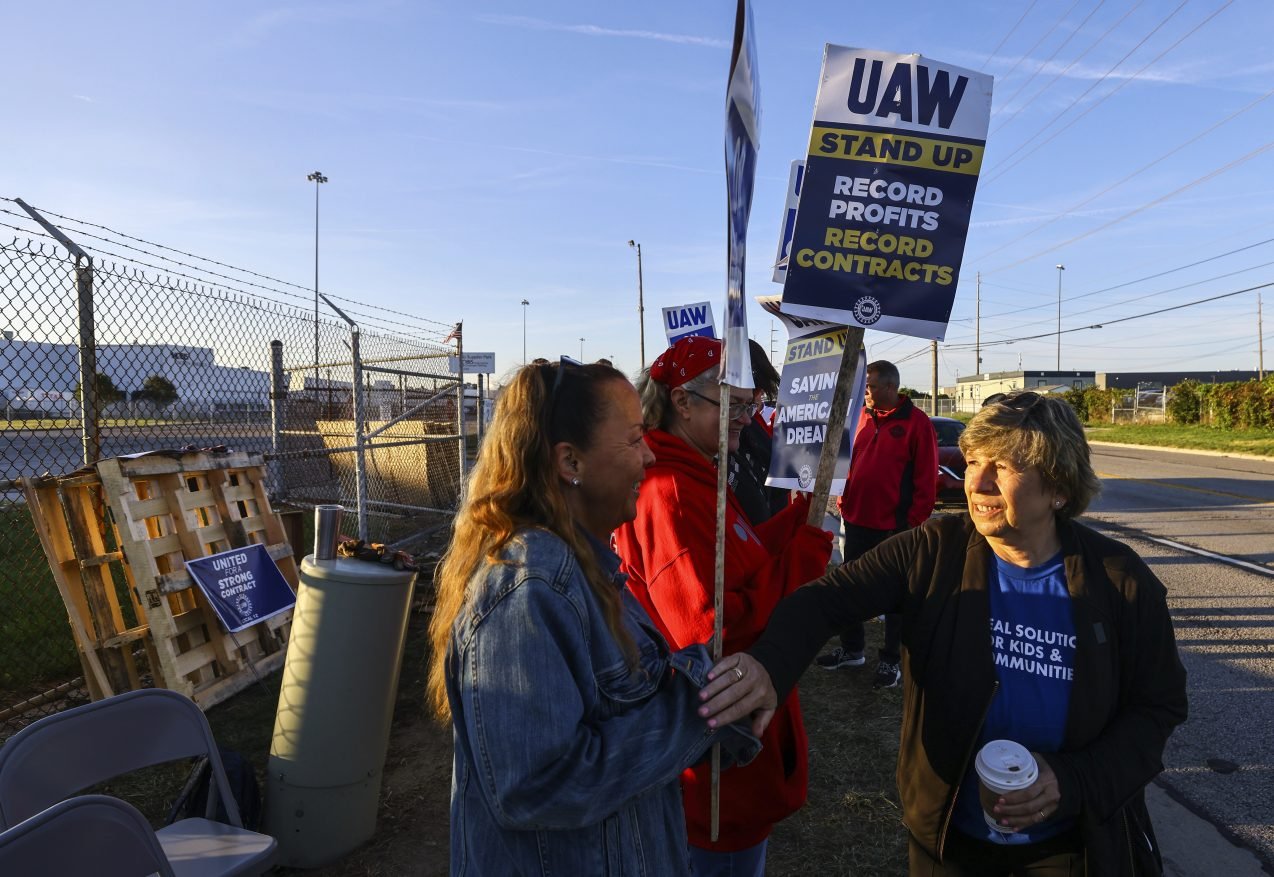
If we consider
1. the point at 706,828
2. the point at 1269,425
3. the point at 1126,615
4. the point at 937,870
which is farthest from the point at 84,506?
the point at 1269,425

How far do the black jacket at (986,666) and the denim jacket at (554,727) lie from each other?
546 millimetres

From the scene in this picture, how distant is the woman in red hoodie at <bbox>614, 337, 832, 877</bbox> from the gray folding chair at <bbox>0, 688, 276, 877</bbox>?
1.57 metres

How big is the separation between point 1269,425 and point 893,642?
3299cm

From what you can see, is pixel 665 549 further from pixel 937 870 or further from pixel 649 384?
pixel 937 870

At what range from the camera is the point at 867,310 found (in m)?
2.59

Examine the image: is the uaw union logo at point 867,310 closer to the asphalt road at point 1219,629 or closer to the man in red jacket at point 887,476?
the asphalt road at point 1219,629

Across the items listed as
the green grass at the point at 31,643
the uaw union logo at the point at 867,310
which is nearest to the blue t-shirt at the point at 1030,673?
the uaw union logo at the point at 867,310

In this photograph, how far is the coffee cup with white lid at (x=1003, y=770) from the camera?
5.39 ft

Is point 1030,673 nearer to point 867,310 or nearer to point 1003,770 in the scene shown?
point 1003,770

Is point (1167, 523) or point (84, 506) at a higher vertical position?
point (84, 506)

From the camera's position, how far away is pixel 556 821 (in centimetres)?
126

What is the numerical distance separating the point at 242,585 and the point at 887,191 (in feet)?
15.0

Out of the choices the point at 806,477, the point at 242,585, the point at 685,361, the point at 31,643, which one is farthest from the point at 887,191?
the point at 31,643

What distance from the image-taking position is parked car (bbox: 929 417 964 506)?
452 inches
